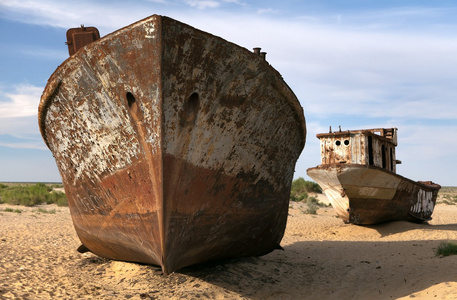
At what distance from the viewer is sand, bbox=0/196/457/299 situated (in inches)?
207

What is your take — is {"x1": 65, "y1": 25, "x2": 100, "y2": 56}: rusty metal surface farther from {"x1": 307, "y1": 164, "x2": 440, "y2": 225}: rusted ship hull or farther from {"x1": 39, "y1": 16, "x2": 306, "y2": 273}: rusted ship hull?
{"x1": 307, "y1": 164, "x2": 440, "y2": 225}: rusted ship hull

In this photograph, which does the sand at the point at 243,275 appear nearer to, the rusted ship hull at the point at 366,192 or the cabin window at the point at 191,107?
the cabin window at the point at 191,107

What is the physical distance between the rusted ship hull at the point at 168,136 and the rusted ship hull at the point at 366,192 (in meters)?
6.55

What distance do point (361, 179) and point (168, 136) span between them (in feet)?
28.5

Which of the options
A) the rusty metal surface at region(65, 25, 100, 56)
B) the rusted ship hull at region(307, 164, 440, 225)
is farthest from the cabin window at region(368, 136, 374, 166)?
the rusty metal surface at region(65, 25, 100, 56)

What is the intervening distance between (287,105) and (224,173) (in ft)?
4.59

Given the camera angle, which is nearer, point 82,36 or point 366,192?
point 82,36

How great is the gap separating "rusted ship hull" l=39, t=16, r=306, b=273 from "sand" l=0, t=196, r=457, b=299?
47 centimetres

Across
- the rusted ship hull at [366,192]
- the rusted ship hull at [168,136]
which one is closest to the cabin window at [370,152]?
the rusted ship hull at [366,192]

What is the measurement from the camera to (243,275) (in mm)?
6109

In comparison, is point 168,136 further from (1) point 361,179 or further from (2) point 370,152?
(2) point 370,152

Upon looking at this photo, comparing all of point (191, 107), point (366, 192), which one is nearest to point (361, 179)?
point (366, 192)

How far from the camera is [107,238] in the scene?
5.58 meters

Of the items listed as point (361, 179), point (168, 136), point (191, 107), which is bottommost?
point (361, 179)
